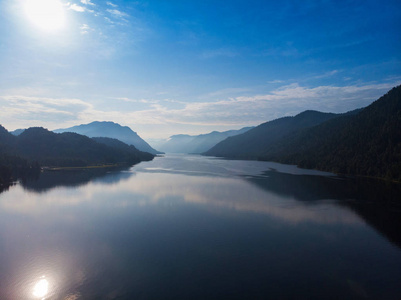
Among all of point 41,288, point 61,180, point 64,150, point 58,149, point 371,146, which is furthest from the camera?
point 58,149

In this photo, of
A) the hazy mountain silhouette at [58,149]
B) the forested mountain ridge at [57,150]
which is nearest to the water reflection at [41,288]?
the forested mountain ridge at [57,150]

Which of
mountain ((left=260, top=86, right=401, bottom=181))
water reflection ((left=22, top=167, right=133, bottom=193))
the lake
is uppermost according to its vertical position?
mountain ((left=260, top=86, right=401, bottom=181))

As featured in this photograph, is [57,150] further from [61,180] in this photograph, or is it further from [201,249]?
[201,249]

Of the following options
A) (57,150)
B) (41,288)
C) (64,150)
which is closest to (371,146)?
(41,288)

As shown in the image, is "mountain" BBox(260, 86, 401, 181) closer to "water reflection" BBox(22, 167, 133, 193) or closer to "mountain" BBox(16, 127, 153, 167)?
"water reflection" BBox(22, 167, 133, 193)

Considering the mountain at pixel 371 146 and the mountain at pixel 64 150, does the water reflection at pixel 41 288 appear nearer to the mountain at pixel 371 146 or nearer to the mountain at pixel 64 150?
the mountain at pixel 371 146

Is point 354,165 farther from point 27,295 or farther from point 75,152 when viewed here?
point 75,152

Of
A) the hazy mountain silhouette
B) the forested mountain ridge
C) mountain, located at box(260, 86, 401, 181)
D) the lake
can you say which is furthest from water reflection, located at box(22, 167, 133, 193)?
mountain, located at box(260, 86, 401, 181)

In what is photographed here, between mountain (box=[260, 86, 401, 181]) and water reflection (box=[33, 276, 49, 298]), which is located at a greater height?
mountain (box=[260, 86, 401, 181])

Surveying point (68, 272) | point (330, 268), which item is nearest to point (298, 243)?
point (330, 268)
